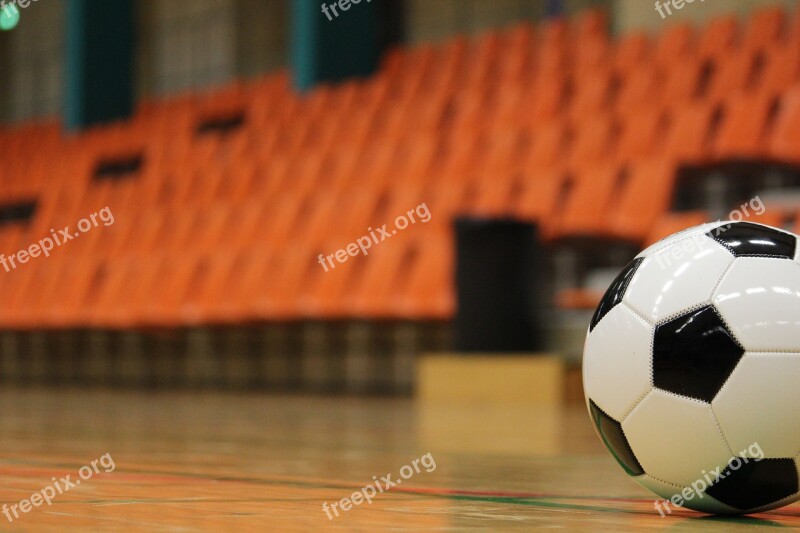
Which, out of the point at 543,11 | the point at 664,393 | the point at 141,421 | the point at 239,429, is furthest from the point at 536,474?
the point at 543,11

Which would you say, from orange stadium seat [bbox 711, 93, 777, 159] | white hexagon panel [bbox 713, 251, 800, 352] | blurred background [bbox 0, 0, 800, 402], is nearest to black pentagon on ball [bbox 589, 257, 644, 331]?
white hexagon panel [bbox 713, 251, 800, 352]

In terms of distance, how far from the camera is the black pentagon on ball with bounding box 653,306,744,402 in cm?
111

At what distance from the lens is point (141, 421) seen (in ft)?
9.93

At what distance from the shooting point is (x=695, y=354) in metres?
1.13

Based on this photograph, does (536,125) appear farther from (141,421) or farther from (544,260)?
(141,421)

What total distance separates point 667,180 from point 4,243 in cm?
484

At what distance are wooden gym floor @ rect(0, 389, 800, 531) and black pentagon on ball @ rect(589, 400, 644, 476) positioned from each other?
45 millimetres

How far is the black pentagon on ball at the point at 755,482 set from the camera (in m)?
1.10

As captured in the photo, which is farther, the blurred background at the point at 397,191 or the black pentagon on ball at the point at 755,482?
the blurred background at the point at 397,191

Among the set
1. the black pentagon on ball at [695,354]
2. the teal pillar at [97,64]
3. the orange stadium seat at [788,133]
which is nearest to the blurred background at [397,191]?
the orange stadium seat at [788,133]

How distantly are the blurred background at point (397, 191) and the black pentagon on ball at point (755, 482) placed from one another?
275 centimetres

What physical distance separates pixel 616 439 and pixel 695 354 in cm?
13

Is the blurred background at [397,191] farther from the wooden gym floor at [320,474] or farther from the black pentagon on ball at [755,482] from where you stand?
the black pentagon on ball at [755,482]

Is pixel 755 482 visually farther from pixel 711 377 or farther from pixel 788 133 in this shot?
pixel 788 133
